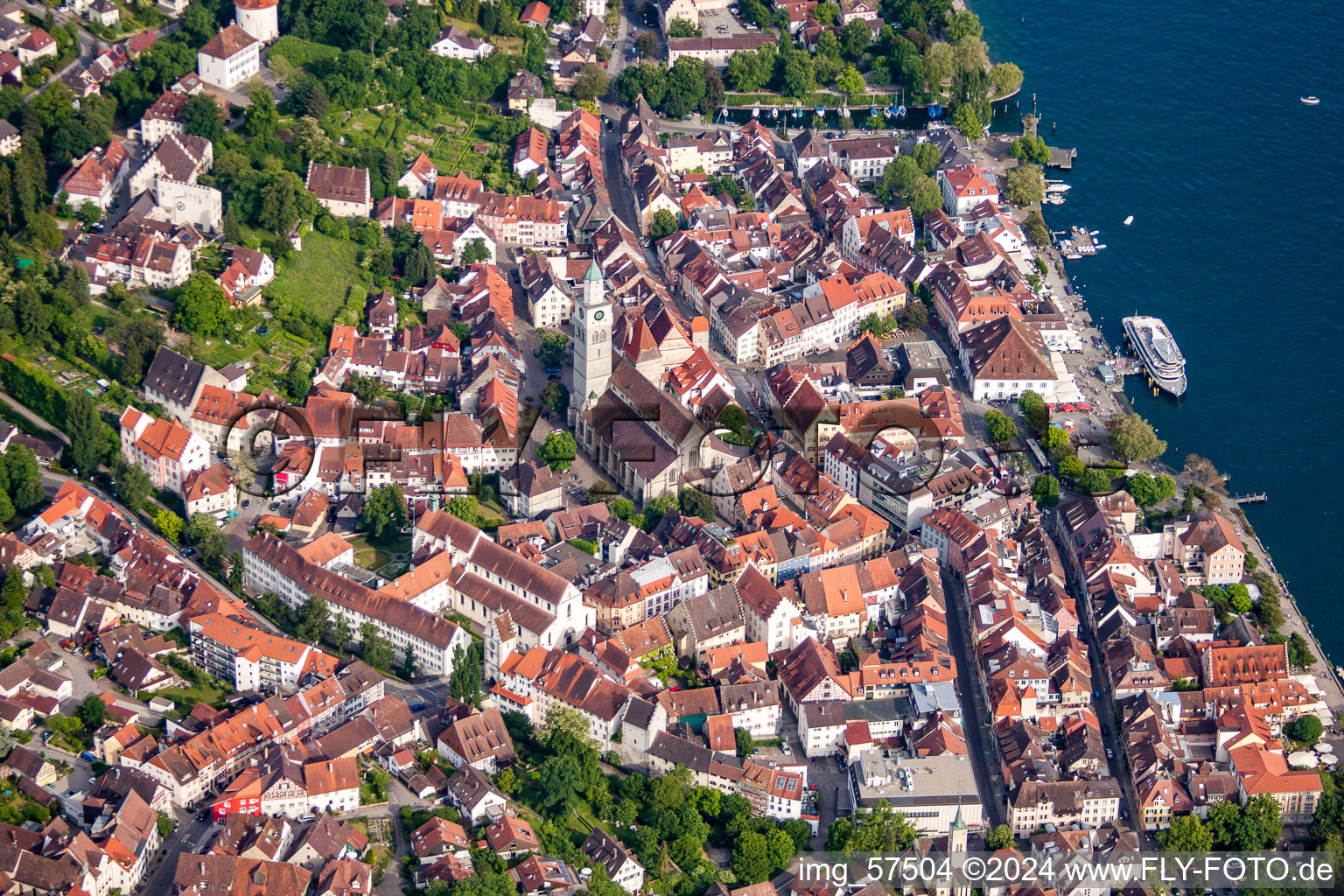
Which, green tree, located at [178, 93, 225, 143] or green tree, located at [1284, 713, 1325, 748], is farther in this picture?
green tree, located at [178, 93, 225, 143]

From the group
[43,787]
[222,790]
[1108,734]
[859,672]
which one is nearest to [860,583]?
[859,672]

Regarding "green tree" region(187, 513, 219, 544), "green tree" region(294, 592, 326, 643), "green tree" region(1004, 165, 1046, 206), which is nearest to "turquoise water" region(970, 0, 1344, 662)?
"green tree" region(1004, 165, 1046, 206)

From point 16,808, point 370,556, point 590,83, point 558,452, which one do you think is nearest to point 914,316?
point 558,452

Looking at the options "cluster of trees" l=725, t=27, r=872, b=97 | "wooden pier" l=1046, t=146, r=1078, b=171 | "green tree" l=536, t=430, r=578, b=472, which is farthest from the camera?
"cluster of trees" l=725, t=27, r=872, b=97

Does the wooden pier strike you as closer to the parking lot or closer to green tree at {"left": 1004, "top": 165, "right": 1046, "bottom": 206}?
green tree at {"left": 1004, "top": 165, "right": 1046, "bottom": 206}

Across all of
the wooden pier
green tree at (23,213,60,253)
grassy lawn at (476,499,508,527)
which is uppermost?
green tree at (23,213,60,253)

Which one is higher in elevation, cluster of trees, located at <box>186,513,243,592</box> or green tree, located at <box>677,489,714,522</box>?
green tree, located at <box>677,489,714,522</box>
